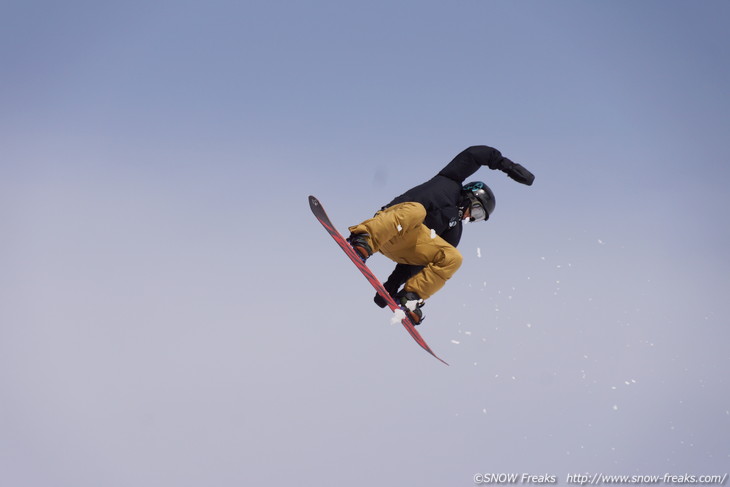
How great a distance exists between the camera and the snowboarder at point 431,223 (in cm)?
675

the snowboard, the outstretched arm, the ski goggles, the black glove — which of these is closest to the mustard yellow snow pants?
the snowboard

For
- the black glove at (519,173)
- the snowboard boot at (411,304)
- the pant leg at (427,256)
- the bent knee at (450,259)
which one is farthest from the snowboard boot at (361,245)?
the black glove at (519,173)

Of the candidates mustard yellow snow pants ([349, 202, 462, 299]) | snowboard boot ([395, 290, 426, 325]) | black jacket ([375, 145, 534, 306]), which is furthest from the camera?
black jacket ([375, 145, 534, 306])

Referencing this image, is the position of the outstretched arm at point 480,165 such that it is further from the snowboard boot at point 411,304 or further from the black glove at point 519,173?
the snowboard boot at point 411,304

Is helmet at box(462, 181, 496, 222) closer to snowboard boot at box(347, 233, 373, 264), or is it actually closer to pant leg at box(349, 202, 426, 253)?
pant leg at box(349, 202, 426, 253)

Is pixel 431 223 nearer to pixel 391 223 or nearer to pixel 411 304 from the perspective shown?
pixel 391 223

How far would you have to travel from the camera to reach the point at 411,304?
7.05 metres

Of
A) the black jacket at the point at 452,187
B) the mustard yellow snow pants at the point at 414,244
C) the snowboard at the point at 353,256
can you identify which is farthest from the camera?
the black jacket at the point at 452,187

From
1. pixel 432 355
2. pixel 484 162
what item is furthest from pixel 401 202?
pixel 432 355

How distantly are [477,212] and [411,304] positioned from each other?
1613 mm

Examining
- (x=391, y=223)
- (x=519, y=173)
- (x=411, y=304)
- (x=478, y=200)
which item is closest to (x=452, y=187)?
(x=478, y=200)

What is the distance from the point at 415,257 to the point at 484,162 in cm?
155

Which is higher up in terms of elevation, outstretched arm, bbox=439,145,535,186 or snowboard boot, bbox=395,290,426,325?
outstretched arm, bbox=439,145,535,186

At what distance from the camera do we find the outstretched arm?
24.5 feet
